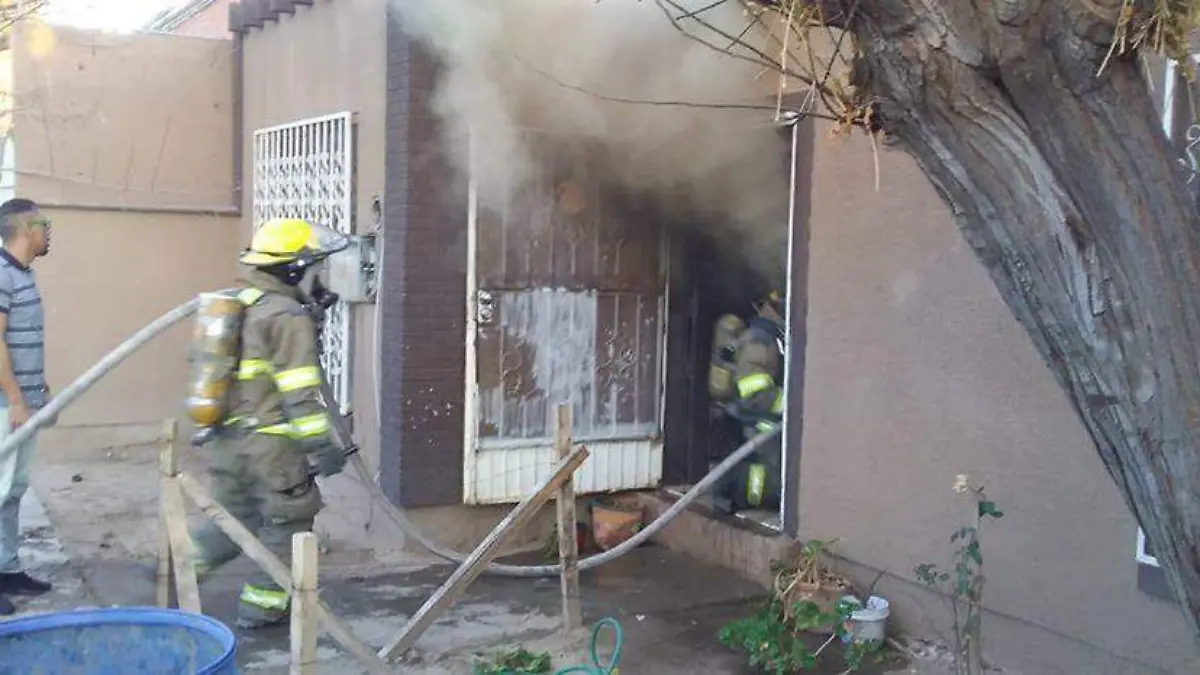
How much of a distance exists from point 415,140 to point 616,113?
1.19 metres

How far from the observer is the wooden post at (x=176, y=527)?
4.75 metres

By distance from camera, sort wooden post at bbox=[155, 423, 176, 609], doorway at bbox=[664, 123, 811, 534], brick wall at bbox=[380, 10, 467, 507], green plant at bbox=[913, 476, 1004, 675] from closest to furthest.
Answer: green plant at bbox=[913, 476, 1004, 675] → wooden post at bbox=[155, 423, 176, 609] → brick wall at bbox=[380, 10, 467, 507] → doorway at bbox=[664, 123, 811, 534]

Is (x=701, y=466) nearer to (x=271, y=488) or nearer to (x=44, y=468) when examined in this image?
(x=271, y=488)

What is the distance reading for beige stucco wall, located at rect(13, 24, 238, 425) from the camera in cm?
976

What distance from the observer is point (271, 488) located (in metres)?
5.43

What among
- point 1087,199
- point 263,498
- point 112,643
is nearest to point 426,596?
point 263,498

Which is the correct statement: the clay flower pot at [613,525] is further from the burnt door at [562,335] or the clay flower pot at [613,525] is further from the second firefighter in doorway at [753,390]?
the second firefighter in doorway at [753,390]

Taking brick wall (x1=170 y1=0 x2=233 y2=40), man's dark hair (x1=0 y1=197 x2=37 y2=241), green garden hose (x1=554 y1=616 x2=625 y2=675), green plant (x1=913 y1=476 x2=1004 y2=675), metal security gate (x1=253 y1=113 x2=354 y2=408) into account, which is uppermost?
brick wall (x1=170 y1=0 x2=233 y2=40)

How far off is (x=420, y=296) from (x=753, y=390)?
6.50 ft

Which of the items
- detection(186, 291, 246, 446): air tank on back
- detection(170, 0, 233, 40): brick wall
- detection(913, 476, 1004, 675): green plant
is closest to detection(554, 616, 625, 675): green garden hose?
detection(913, 476, 1004, 675): green plant

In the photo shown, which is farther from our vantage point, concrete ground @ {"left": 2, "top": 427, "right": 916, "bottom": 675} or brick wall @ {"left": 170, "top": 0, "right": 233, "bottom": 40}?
brick wall @ {"left": 170, "top": 0, "right": 233, "bottom": 40}

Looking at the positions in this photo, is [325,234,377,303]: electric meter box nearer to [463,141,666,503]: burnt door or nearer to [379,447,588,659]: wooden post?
[463,141,666,503]: burnt door

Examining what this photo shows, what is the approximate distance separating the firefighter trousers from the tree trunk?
3.88 m

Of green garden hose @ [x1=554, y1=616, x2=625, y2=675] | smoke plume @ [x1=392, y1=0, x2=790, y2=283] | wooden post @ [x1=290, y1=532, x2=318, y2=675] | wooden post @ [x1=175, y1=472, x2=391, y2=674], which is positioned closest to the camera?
wooden post @ [x1=290, y1=532, x2=318, y2=675]
